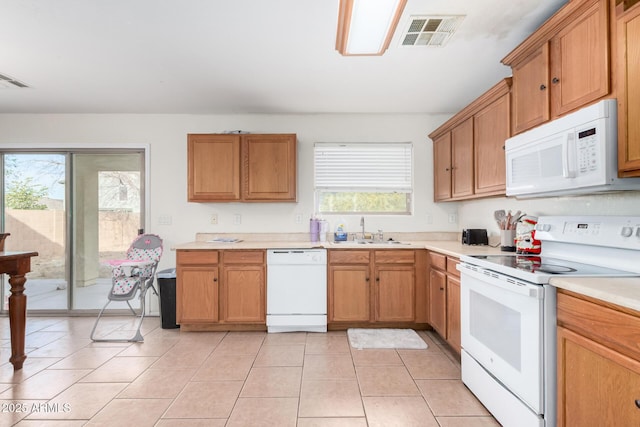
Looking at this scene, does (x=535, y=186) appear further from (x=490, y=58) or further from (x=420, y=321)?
(x=420, y=321)

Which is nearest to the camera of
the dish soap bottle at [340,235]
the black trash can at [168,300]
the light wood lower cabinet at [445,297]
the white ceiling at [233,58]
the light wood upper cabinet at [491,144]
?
the white ceiling at [233,58]

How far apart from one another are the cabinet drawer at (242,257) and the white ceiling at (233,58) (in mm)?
1606

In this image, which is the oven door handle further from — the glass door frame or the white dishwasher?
the glass door frame

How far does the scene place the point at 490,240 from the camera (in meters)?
3.16

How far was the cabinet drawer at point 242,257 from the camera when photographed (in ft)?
10.8

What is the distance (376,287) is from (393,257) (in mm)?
346

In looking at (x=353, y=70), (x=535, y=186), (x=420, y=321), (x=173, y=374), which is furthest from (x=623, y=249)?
(x=173, y=374)

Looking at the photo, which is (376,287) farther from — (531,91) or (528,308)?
(531,91)

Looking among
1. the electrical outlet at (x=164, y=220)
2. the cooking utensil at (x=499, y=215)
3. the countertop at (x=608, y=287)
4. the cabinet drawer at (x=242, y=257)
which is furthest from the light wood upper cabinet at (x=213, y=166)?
the countertop at (x=608, y=287)

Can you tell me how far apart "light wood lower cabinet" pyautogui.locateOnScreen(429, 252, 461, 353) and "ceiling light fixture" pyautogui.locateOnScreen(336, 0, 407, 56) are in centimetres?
170

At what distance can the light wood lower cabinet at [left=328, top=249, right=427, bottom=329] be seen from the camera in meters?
3.28

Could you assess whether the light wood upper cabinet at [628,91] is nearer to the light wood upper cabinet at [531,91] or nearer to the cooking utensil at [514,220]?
the light wood upper cabinet at [531,91]

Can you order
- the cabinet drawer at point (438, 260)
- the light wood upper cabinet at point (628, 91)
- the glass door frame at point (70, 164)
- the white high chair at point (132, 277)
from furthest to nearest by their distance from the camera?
1. the glass door frame at point (70, 164)
2. the white high chair at point (132, 277)
3. the cabinet drawer at point (438, 260)
4. the light wood upper cabinet at point (628, 91)

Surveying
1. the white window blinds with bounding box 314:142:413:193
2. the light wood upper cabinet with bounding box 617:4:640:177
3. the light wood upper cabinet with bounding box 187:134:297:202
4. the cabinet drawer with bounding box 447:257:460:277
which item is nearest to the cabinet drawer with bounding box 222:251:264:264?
the light wood upper cabinet with bounding box 187:134:297:202
